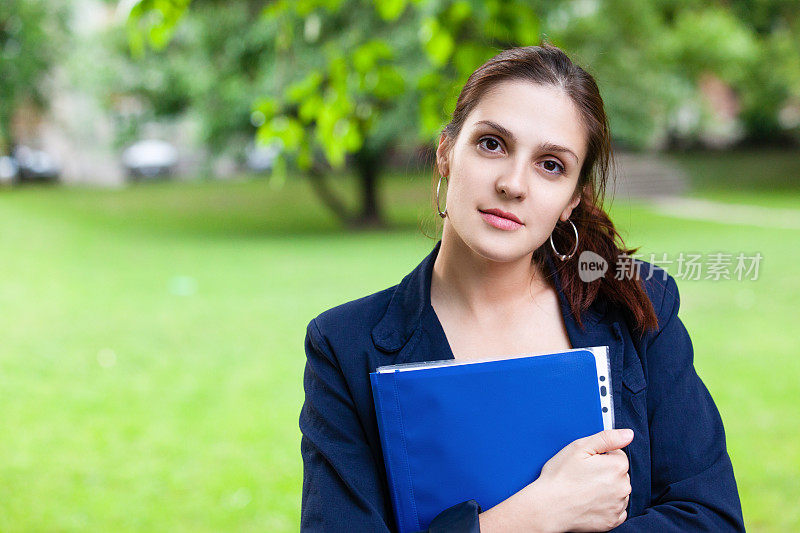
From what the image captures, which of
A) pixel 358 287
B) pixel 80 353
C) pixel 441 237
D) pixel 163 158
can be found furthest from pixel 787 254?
pixel 163 158

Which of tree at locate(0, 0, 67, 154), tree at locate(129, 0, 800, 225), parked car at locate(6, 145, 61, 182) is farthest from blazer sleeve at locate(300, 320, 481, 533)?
parked car at locate(6, 145, 61, 182)

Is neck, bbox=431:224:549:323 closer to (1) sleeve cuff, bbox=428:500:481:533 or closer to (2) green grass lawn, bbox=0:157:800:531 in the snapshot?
(2) green grass lawn, bbox=0:157:800:531

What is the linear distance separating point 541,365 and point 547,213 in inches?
11.4

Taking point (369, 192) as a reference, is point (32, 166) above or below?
below

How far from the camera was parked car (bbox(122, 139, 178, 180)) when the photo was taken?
117 feet

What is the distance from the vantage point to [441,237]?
1891 millimetres

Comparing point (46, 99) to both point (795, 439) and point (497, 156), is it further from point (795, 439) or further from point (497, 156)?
point (497, 156)

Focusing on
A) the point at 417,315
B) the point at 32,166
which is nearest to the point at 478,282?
the point at 417,315

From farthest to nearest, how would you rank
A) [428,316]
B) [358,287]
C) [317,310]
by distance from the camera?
[358,287] < [317,310] < [428,316]

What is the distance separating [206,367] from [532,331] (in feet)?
20.4

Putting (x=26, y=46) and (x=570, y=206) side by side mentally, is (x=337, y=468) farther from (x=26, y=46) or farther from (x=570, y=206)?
(x=26, y=46)

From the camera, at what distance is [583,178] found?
178cm

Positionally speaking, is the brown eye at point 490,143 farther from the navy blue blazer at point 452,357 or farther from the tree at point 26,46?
the tree at point 26,46

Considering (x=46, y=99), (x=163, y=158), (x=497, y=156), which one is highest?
(x=497, y=156)
